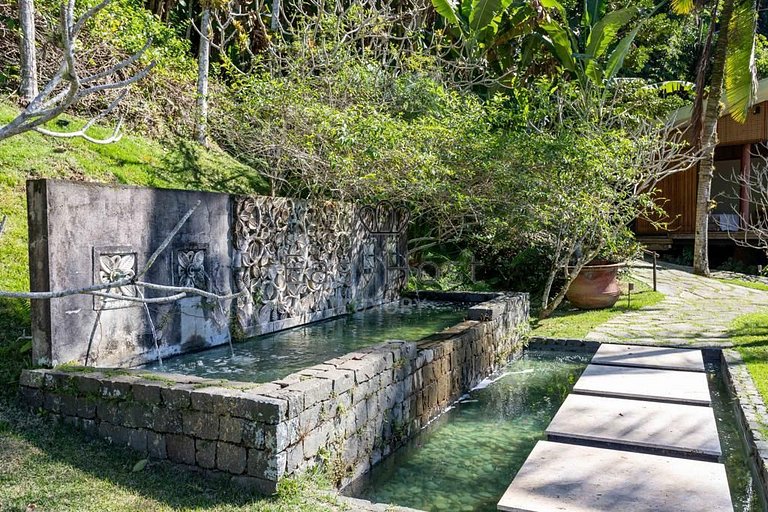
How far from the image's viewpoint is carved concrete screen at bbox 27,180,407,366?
205 inches

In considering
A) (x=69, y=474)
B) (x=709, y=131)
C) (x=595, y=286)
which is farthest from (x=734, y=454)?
(x=709, y=131)

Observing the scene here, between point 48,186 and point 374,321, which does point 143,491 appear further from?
point 374,321

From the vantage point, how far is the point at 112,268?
19.1ft

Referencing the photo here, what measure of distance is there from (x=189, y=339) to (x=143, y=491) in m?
3.33

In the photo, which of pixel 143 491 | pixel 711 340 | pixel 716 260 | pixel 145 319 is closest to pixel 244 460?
pixel 143 491

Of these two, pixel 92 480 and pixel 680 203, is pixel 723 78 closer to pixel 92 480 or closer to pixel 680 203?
pixel 680 203

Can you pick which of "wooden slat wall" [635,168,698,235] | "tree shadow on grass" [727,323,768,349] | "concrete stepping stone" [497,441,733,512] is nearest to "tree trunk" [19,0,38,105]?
"concrete stepping stone" [497,441,733,512]

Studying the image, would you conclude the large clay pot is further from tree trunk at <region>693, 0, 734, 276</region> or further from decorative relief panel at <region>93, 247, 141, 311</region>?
decorative relief panel at <region>93, 247, 141, 311</region>

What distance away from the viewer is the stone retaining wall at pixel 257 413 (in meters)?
3.96

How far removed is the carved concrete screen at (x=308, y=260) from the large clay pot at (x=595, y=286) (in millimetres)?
3406

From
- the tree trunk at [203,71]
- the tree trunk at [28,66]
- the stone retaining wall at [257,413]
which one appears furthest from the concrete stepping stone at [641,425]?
the tree trunk at [203,71]

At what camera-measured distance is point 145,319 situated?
630cm

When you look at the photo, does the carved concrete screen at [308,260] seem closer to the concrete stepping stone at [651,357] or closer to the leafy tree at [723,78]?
the concrete stepping stone at [651,357]

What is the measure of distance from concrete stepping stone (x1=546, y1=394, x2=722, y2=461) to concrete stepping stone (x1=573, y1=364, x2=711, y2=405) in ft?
0.51
